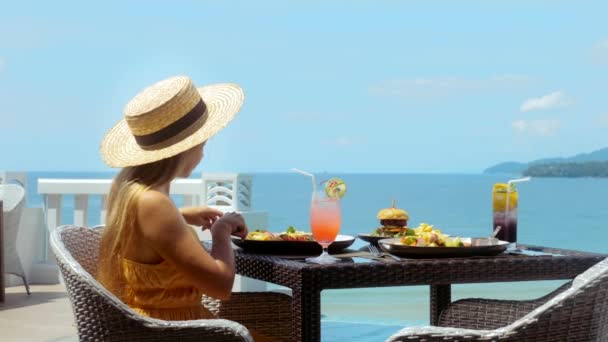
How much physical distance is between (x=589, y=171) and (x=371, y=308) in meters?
33.1

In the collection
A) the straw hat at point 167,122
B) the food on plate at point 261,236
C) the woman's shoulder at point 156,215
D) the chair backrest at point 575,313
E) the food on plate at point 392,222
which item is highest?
the straw hat at point 167,122

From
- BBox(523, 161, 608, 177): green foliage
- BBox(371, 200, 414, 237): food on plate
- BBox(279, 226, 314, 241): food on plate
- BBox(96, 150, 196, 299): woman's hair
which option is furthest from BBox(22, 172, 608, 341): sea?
BBox(96, 150, 196, 299): woman's hair

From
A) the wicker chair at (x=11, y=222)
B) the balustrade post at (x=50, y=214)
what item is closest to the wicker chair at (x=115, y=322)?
the wicker chair at (x=11, y=222)

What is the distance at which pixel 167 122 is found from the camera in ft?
8.03

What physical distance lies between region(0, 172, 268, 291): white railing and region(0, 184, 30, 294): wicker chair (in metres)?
0.46

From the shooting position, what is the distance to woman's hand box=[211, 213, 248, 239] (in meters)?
2.33

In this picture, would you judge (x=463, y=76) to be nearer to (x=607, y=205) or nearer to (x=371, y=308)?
(x=607, y=205)

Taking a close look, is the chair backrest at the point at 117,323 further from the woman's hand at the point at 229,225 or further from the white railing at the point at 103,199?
the white railing at the point at 103,199

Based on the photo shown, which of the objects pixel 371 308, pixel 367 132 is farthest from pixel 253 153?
pixel 371 308

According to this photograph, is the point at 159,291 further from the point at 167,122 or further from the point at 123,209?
the point at 167,122

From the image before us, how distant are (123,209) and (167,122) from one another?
11.2 inches

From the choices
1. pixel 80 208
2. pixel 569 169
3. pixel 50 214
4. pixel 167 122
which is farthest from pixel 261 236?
pixel 569 169

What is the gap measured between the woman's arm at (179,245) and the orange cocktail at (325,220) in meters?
0.37

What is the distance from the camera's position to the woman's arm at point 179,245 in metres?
2.20
